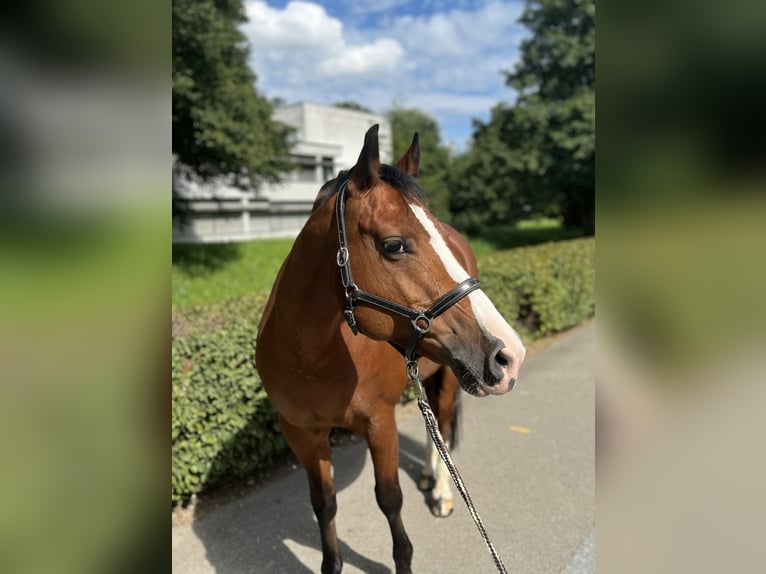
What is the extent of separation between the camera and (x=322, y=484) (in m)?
2.65

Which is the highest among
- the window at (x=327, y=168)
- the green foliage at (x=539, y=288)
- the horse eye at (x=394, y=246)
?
the window at (x=327, y=168)

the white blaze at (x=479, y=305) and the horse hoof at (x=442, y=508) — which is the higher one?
the white blaze at (x=479, y=305)

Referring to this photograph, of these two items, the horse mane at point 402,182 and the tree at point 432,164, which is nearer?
the horse mane at point 402,182

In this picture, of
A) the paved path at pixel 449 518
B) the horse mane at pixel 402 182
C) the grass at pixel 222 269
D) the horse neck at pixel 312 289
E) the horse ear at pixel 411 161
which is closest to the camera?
the horse mane at pixel 402 182

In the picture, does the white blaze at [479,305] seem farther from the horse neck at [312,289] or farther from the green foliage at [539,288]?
the green foliage at [539,288]

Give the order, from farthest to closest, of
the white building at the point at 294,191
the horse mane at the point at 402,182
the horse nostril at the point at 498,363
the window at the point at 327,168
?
the window at the point at 327,168 < the white building at the point at 294,191 < the horse mane at the point at 402,182 < the horse nostril at the point at 498,363

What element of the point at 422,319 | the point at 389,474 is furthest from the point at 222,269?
the point at 422,319

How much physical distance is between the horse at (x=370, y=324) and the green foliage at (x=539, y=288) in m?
4.76

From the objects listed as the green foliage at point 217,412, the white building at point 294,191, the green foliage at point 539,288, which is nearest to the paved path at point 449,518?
the green foliage at point 217,412

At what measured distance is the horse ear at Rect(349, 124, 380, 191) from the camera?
1.66 meters

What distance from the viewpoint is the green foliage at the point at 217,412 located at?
342 centimetres
